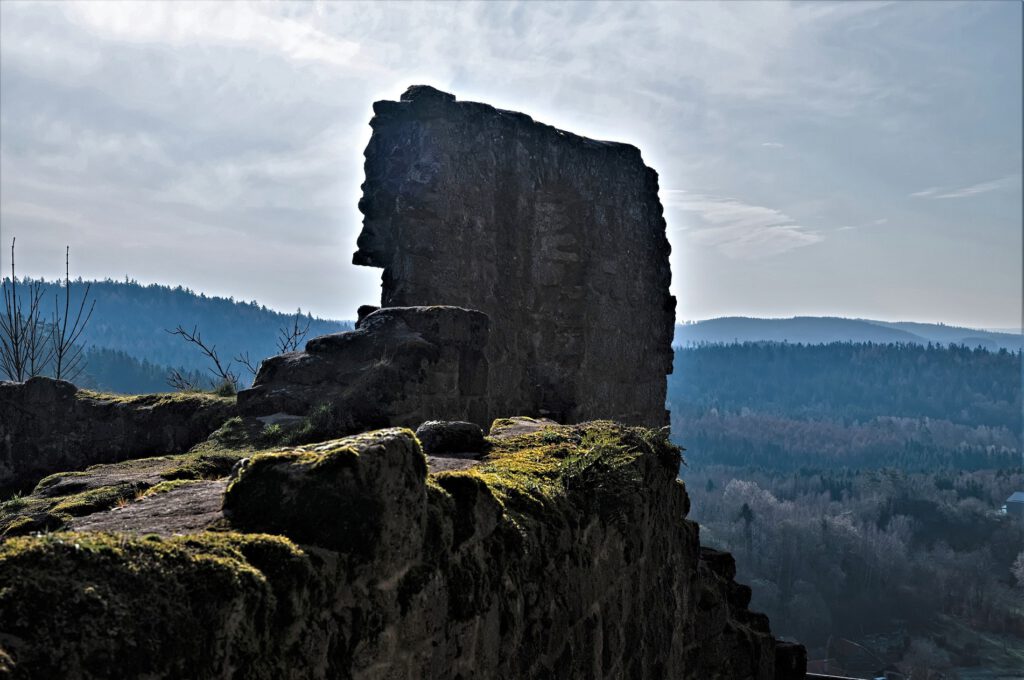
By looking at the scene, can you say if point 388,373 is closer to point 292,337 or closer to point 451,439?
point 451,439

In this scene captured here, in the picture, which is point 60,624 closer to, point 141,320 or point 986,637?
point 986,637

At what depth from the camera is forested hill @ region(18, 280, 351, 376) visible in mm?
172250

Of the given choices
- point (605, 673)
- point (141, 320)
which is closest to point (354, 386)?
point (605, 673)

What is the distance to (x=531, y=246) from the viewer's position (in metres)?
15.2

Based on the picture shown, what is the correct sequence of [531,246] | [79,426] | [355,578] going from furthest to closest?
[531,246] → [79,426] → [355,578]

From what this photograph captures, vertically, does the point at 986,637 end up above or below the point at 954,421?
below

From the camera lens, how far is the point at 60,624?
2.64 m

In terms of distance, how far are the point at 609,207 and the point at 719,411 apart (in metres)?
126

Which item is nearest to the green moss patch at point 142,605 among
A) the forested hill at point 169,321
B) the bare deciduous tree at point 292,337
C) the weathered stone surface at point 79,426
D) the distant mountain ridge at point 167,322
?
the weathered stone surface at point 79,426

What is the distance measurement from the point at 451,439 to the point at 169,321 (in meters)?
192

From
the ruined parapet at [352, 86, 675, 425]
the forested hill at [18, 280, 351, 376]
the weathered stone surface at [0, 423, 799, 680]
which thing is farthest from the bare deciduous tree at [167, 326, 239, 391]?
the forested hill at [18, 280, 351, 376]

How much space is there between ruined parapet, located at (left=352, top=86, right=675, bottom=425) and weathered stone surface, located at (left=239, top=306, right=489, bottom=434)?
A: 2672mm

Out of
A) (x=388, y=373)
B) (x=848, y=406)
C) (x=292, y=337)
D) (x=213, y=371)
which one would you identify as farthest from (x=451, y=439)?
(x=848, y=406)

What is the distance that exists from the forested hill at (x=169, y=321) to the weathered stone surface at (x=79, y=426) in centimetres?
16498
